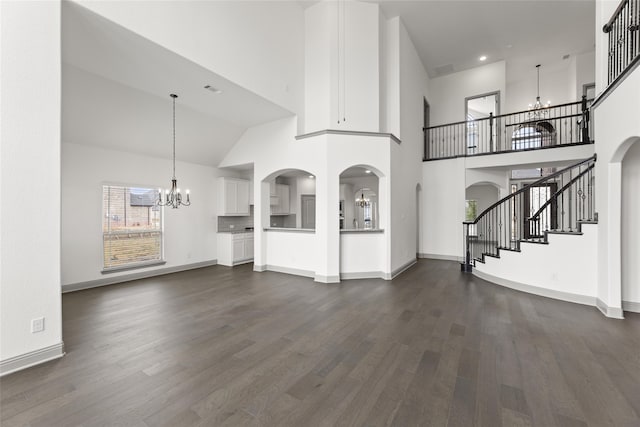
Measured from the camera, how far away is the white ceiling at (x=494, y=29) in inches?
238

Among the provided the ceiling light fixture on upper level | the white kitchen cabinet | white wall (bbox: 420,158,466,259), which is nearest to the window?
the white kitchen cabinet

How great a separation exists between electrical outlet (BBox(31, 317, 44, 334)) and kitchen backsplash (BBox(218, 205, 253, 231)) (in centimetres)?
531

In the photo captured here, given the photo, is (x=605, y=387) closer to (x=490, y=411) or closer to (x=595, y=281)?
(x=490, y=411)

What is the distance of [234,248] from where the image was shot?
743cm

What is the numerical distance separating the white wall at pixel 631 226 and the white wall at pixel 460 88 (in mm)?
5571

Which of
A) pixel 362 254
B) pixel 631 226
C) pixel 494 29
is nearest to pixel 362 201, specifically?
pixel 362 254

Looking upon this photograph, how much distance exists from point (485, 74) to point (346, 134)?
6.33 metres

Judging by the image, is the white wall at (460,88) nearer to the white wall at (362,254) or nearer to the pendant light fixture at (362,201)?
the pendant light fixture at (362,201)

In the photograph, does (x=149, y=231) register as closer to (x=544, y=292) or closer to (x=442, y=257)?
(x=442, y=257)

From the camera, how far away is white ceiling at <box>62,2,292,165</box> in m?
3.36

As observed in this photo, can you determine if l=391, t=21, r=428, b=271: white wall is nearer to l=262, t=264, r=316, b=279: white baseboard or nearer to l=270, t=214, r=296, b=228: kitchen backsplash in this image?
l=262, t=264, r=316, b=279: white baseboard

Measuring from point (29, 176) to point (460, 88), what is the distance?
1058 centimetres

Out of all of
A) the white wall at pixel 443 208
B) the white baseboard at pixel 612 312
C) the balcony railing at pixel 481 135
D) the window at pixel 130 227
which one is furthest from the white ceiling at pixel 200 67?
the white baseboard at pixel 612 312

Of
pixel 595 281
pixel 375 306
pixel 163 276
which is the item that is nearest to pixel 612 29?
pixel 595 281
